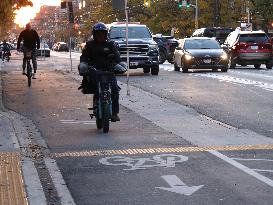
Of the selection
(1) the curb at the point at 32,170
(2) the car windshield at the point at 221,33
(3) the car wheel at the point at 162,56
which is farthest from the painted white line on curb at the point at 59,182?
(2) the car windshield at the point at 221,33

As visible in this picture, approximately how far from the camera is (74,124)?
1495cm

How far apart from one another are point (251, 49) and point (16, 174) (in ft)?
106

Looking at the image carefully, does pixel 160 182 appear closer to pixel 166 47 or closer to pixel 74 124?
pixel 74 124

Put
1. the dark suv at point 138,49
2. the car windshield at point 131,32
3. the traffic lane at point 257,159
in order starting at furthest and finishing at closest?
the car windshield at point 131,32
the dark suv at point 138,49
the traffic lane at point 257,159

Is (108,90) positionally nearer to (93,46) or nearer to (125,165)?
(93,46)

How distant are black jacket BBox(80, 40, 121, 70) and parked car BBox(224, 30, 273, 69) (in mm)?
27133

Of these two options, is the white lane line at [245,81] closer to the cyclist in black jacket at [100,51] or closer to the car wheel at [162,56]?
the cyclist in black jacket at [100,51]

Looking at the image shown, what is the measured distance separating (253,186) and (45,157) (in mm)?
3205

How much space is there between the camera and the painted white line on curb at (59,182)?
7973 millimetres

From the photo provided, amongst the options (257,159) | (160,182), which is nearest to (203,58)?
(257,159)

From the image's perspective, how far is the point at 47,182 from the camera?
29.3 ft

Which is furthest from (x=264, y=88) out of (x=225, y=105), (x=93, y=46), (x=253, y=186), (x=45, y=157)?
(x=253, y=186)

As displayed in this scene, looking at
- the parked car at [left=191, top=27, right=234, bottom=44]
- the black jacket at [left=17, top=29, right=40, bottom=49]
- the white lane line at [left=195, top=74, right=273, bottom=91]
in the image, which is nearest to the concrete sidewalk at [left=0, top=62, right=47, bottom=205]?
the black jacket at [left=17, top=29, right=40, bottom=49]

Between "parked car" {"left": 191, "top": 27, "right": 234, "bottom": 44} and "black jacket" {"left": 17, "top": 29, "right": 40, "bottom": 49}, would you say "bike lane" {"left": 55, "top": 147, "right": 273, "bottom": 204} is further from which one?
"parked car" {"left": 191, "top": 27, "right": 234, "bottom": 44}
